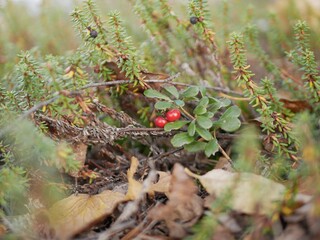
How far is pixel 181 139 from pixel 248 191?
0.48 meters

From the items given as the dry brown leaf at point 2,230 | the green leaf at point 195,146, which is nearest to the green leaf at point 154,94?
the green leaf at point 195,146

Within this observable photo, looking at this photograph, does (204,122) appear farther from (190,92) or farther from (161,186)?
(161,186)

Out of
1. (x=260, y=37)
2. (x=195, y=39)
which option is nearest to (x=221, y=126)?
(x=195, y=39)

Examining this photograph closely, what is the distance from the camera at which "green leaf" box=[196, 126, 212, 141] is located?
1.68 metres

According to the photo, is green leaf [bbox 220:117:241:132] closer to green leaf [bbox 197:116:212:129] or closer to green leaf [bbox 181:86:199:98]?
green leaf [bbox 197:116:212:129]

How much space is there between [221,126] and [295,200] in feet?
1.92

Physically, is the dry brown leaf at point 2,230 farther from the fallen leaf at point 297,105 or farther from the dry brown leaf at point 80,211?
the fallen leaf at point 297,105

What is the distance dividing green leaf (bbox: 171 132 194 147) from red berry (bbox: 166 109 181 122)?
0.08 metres

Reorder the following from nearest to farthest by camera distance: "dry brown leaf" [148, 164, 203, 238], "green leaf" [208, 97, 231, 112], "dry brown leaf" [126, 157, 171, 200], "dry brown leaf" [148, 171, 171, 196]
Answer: "dry brown leaf" [148, 164, 203, 238] < "dry brown leaf" [126, 157, 171, 200] < "dry brown leaf" [148, 171, 171, 196] < "green leaf" [208, 97, 231, 112]

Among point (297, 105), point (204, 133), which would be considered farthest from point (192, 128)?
point (297, 105)

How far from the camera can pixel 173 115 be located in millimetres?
1772

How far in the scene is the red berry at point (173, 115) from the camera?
5.82 ft

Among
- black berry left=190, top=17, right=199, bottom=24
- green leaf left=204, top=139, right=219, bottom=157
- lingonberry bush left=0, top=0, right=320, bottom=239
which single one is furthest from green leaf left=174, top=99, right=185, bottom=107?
black berry left=190, top=17, right=199, bottom=24

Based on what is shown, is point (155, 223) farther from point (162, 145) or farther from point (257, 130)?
point (257, 130)
